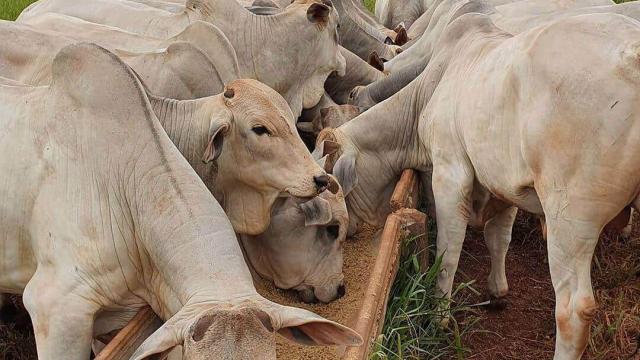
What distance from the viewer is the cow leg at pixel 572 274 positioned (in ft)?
10.7

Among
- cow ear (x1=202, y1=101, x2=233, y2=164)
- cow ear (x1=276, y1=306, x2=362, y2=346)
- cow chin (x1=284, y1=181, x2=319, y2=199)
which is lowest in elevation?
cow chin (x1=284, y1=181, x2=319, y2=199)

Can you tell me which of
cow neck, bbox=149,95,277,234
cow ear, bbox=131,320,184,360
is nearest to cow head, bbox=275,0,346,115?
cow neck, bbox=149,95,277,234

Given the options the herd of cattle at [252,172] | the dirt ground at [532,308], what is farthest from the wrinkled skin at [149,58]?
the dirt ground at [532,308]

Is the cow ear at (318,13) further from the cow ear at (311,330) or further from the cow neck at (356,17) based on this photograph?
the cow ear at (311,330)

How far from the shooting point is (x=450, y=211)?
13.5 ft

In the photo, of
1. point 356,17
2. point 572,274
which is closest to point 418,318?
point 572,274

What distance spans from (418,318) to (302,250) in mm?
614

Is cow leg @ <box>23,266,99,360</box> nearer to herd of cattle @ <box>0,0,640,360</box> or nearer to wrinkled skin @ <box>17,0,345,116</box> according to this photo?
herd of cattle @ <box>0,0,640,360</box>

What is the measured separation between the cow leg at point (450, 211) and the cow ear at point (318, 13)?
56.5 inches

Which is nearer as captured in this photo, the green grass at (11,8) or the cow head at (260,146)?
the cow head at (260,146)

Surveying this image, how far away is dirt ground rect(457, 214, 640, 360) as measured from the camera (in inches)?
165

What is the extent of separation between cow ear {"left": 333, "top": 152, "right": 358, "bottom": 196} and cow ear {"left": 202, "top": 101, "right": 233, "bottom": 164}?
0.99m

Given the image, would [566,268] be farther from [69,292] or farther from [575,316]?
[69,292]

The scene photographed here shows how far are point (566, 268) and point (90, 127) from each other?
1781mm
